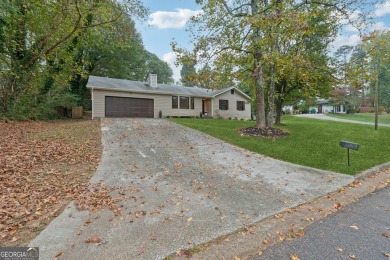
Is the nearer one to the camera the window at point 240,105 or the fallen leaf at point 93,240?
the fallen leaf at point 93,240

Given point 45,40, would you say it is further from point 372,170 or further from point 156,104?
point 372,170

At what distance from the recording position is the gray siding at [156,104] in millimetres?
16453

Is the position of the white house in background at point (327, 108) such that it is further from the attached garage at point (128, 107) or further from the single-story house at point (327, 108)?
the attached garage at point (128, 107)

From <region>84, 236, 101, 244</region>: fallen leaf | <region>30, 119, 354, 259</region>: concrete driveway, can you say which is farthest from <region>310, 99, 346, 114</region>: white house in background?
<region>84, 236, 101, 244</region>: fallen leaf

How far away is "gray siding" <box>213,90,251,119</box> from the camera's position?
22.3 m

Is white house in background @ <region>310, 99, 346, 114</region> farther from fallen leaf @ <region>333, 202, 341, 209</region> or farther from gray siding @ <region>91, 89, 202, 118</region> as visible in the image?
fallen leaf @ <region>333, 202, 341, 209</region>

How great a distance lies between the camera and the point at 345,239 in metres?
2.84

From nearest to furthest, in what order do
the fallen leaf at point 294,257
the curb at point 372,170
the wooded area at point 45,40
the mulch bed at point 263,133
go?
the fallen leaf at point 294,257, the curb at point 372,170, the wooded area at point 45,40, the mulch bed at point 263,133

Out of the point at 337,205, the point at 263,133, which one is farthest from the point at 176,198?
the point at 263,133

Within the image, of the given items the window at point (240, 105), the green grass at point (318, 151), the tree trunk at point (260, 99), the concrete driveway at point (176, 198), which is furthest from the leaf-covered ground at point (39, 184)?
the window at point (240, 105)

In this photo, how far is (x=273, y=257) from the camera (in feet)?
8.18

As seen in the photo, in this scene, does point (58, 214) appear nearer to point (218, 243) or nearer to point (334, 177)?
point (218, 243)

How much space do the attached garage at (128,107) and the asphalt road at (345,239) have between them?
1670cm

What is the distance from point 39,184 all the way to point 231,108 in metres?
20.9
